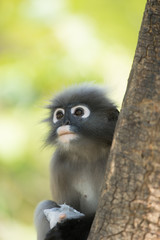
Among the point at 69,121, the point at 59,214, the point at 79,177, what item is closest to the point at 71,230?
the point at 59,214

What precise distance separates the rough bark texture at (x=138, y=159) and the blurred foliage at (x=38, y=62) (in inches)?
207

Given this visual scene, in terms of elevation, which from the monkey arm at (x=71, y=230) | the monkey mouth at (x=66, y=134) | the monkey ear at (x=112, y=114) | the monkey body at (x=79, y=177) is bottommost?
the monkey arm at (x=71, y=230)

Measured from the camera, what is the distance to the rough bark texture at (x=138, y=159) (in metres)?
2.43

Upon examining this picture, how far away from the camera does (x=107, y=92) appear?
4395 millimetres

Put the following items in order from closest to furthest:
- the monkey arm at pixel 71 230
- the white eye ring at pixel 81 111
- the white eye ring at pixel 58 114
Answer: the monkey arm at pixel 71 230 → the white eye ring at pixel 81 111 → the white eye ring at pixel 58 114

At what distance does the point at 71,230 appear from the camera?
3420mm

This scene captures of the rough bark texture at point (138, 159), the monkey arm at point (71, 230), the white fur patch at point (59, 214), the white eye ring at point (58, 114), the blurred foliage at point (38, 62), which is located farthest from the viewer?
the blurred foliage at point (38, 62)

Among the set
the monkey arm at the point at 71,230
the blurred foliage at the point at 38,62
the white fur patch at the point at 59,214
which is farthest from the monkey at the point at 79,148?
the blurred foliage at the point at 38,62

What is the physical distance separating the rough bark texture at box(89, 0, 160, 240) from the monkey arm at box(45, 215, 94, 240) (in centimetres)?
81

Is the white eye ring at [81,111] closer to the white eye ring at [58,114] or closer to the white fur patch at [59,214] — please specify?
the white eye ring at [58,114]

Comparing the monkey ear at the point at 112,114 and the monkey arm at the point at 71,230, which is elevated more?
the monkey ear at the point at 112,114

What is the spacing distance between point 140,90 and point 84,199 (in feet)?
5.71

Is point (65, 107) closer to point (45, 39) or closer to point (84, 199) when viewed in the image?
point (84, 199)

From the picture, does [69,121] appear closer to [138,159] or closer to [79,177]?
[79,177]
